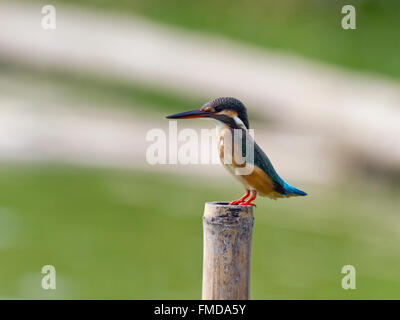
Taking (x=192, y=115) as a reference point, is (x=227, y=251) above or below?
below

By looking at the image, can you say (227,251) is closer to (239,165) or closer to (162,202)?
(239,165)

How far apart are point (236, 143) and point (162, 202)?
5876mm

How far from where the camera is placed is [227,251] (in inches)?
110

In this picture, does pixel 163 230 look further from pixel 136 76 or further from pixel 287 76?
pixel 136 76

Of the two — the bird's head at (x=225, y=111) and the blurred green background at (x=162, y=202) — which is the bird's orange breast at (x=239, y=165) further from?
the blurred green background at (x=162, y=202)

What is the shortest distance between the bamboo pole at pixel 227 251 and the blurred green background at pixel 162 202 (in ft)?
11.6

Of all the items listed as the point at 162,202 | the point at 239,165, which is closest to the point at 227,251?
the point at 239,165

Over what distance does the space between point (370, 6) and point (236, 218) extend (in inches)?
502

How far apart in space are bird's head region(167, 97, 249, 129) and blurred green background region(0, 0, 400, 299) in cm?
350

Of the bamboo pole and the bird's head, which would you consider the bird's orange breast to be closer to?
the bird's head

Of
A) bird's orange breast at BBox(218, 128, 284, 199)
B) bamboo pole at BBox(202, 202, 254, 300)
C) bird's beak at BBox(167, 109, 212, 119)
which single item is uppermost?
bird's beak at BBox(167, 109, 212, 119)

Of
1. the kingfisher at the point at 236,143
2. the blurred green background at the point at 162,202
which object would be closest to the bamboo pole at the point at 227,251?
the kingfisher at the point at 236,143

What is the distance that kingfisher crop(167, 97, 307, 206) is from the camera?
9.91 feet

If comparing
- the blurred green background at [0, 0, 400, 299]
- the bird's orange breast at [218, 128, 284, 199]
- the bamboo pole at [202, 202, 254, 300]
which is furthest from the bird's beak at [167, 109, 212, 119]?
the blurred green background at [0, 0, 400, 299]
